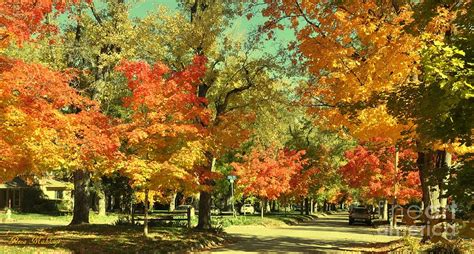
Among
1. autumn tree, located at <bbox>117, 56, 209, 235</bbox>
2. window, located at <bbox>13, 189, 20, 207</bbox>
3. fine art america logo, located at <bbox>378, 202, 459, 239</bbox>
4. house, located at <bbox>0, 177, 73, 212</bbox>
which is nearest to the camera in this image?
fine art america logo, located at <bbox>378, 202, 459, 239</bbox>

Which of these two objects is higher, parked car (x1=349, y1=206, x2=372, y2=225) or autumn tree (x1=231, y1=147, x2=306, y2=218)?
autumn tree (x1=231, y1=147, x2=306, y2=218)

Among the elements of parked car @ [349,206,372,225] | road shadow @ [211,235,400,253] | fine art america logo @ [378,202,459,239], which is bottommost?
parked car @ [349,206,372,225]

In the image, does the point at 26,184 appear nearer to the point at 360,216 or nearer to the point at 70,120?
the point at 360,216

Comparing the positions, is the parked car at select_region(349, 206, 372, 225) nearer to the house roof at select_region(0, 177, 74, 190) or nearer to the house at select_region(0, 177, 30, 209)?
the house roof at select_region(0, 177, 74, 190)

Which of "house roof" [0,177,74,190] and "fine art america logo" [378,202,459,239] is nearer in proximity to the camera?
"fine art america logo" [378,202,459,239]

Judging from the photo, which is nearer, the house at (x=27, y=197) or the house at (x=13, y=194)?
the house at (x=13, y=194)

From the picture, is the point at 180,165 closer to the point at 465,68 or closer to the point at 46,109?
the point at 46,109

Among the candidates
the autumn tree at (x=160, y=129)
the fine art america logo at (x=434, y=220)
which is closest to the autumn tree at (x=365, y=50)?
the fine art america logo at (x=434, y=220)

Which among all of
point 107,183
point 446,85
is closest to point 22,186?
point 107,183

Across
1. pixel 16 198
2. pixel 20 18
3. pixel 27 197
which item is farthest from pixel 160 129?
pixel 16 198

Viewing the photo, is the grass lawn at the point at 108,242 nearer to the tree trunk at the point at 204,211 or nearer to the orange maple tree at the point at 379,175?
the tree trunk at the point at 204,211

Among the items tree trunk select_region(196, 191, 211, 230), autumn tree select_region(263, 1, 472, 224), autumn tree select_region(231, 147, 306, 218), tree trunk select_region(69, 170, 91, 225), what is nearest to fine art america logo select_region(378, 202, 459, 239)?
autumn tree select_region(263, 1, 472, 224)

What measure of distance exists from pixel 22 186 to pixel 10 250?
126ft

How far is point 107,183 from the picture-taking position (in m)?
41.9
